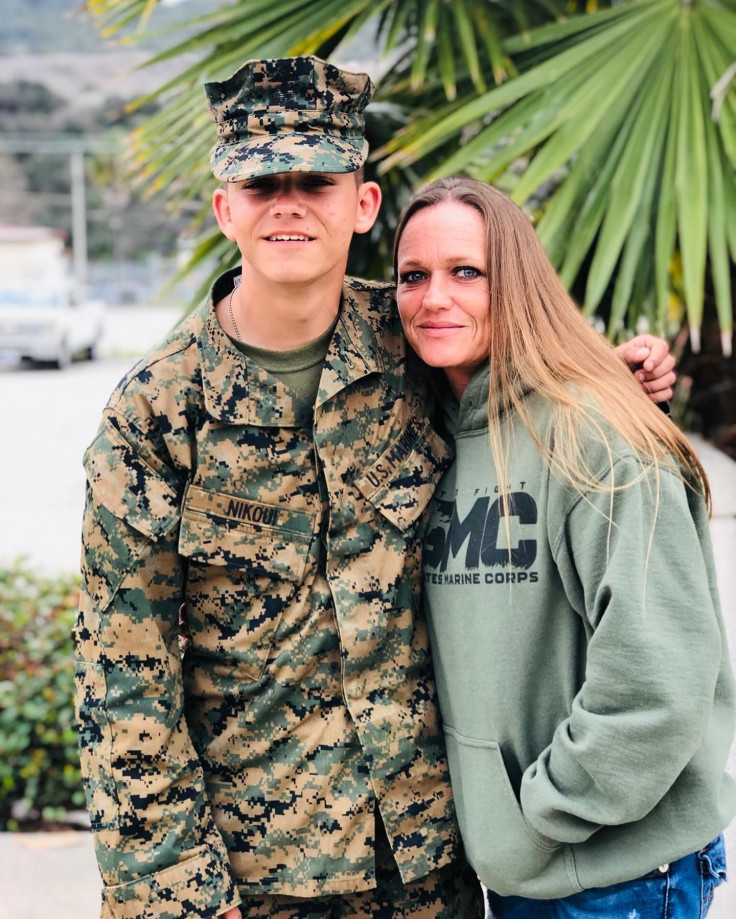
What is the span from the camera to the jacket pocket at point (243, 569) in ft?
5.41

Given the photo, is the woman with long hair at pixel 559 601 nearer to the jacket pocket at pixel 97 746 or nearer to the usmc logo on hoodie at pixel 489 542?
the usmc logo on hoodie at pixel 489 542

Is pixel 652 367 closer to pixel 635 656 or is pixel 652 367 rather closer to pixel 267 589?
pixel 635 656

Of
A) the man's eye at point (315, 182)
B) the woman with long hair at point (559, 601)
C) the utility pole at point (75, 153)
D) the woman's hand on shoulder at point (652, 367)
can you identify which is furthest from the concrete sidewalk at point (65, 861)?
the utility pole at point (75, 153)

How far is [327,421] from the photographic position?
1686 mm

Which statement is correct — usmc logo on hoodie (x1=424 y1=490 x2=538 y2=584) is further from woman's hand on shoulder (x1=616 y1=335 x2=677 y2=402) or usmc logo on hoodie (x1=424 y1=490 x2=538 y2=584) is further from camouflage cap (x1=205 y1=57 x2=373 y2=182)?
camouflage cap (x1=205 y1=57 x2=373 y2=182)

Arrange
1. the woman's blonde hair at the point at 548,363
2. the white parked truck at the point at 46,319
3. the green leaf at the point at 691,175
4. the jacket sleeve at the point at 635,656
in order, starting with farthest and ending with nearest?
the white parked truck at the point at 46,319, the green leaf at the point at 691,175, the woman's blonde hair at the point at 548,363, the jacket sleeve at the point at 635,656

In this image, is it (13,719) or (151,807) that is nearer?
(151,807)

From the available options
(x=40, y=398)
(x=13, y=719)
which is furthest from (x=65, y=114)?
(x=13, y=719)

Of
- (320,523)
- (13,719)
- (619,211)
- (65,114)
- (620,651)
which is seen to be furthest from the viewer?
(65,114)

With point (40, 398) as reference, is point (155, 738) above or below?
below

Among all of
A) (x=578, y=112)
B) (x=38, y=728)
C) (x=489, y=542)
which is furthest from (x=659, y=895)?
(x=38, y=728)

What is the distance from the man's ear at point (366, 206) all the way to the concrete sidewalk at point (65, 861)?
1.46 meters

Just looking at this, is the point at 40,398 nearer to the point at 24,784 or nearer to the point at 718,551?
the point at 24,784

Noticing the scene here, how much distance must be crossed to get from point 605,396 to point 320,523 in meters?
0.51
